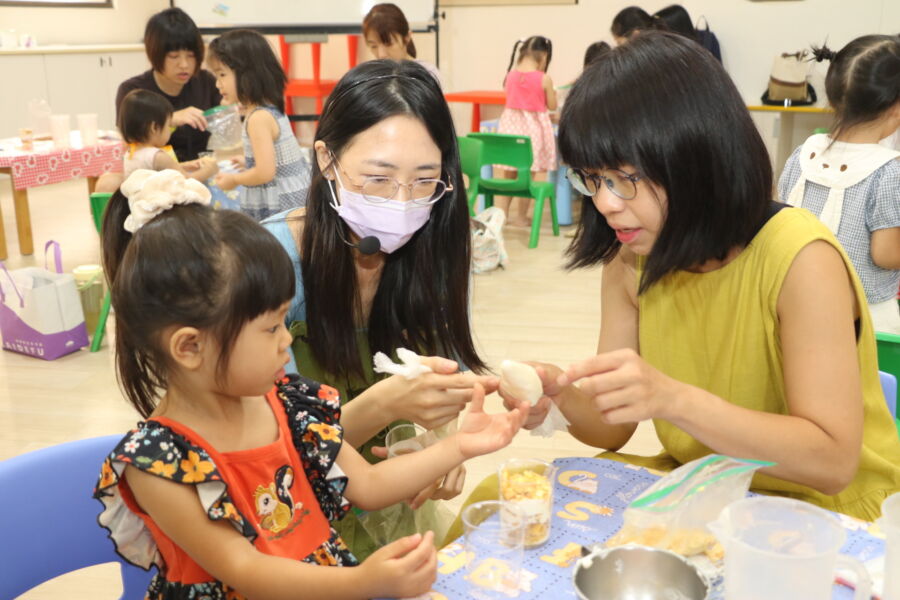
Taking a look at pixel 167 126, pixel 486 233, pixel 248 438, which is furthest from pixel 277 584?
pixel 486 233

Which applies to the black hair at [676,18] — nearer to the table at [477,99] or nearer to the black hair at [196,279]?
the table at [477,99]

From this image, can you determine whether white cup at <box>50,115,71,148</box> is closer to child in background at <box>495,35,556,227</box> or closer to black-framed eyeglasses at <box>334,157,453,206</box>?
child in background at <box>495,35,556,227</box>

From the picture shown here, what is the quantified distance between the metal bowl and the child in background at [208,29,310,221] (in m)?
3.19

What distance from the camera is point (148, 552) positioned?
4.14ft

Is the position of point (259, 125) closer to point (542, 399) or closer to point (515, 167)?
point (515, 167)

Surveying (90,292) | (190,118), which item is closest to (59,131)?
(190,118)

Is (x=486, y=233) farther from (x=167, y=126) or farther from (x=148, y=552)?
(x=148, y=552)

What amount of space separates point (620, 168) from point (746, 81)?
6.89m

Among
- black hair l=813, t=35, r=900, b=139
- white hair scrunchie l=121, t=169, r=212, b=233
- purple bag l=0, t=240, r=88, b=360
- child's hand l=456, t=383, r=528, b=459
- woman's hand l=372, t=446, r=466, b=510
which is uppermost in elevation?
black hair l=813, t=35, r=900, b=139

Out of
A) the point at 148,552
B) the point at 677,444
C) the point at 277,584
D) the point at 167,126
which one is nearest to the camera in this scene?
the point at 277,584

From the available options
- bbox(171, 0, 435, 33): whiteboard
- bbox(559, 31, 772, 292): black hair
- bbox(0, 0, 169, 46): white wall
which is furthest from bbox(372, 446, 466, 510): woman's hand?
bbox(0, 0, 169, 46): white wall

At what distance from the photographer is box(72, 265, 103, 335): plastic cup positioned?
4093 mm

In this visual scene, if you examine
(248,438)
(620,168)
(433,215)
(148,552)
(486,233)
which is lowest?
(486,233)

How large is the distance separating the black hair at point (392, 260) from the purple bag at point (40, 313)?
8.37 ft
